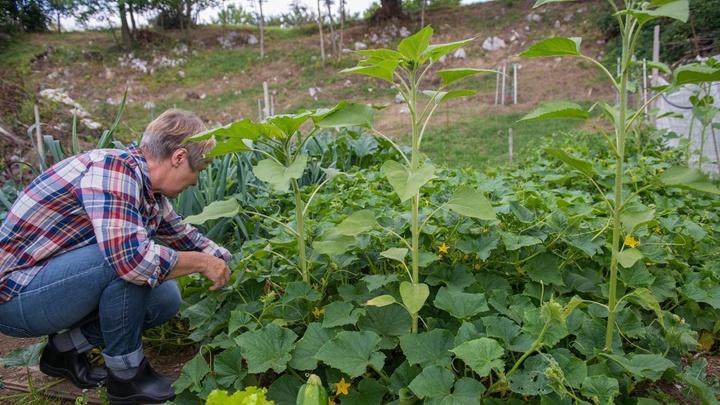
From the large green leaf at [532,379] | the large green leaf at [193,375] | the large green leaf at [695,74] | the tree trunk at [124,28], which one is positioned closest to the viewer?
the large green leaf at [695,74]

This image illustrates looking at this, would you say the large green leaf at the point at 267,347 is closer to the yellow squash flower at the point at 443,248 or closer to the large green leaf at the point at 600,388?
the yellow squash flower at the point at 443,248

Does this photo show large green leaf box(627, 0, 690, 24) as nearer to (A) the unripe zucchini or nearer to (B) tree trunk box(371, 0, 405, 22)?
(A) the unripe zucchini

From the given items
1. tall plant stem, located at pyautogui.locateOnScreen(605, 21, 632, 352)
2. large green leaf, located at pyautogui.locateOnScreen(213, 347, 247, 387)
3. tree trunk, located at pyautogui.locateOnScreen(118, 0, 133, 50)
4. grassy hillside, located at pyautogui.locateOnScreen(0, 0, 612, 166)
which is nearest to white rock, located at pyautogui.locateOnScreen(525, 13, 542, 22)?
grassy hillside, located at pyautogui.locateOnScreen(0, 0, 612, 166)

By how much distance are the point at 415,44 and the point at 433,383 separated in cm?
83

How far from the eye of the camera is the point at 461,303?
1560 mm

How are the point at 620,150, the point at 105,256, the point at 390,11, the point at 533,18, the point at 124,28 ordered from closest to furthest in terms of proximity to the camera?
the point at 620,150, the point at 105,256, the point at 533,18, the point at 390,11, the point at 124,28

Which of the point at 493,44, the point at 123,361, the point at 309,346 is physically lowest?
the point at 123,361

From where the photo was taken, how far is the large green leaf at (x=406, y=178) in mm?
1246

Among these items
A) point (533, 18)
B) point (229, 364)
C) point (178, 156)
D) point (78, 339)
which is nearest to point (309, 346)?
point (229, 364)

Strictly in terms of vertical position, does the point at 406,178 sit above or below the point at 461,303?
above

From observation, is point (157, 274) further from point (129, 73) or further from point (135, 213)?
point (129, 73)

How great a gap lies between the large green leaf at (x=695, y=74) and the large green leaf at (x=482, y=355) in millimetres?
746

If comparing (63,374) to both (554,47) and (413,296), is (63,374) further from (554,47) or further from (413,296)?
(554,47)

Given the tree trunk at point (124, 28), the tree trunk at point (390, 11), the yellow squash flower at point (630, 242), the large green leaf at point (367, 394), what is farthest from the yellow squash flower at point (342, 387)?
the tree trunk at point (124, 28)
